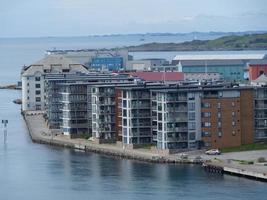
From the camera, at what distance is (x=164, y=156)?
1858 cm

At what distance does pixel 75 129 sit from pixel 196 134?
4.17 meters

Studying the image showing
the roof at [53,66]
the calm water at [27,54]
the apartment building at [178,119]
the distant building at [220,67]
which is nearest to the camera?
the apartment building at [178,119]

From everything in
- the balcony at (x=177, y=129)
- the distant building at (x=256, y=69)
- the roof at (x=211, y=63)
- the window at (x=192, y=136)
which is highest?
the roof at (x=211, y=63)

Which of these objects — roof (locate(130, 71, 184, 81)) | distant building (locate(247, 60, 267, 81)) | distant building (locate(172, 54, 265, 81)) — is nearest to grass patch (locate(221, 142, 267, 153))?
roof (locate(130, 71, 184, 81))

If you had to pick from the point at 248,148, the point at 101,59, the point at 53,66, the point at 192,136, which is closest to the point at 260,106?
the point at 248,148

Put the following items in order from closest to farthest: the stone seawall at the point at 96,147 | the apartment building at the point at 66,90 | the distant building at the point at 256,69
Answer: the stone seawall at the point at 96,147
the apartment building at the point at 66,90
the distant building at the point at 256,69

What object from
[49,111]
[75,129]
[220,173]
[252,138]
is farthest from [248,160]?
[49,111]

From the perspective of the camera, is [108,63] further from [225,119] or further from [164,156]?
[164,156]

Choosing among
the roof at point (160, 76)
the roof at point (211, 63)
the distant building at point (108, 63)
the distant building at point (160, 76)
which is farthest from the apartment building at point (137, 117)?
the distant building at point (108, 63)

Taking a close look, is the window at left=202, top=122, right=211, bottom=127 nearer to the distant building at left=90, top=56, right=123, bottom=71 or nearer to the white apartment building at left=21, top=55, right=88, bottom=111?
the white apartment building at left=21, top=55, right=88, bottom=111

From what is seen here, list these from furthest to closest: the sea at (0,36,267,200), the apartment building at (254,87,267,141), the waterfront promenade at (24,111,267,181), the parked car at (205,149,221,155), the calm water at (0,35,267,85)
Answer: the calm water at (0,35,267,85) → the apartment building at (254,87,267,141) → the parked car at (205,149,221,155) → the waterfront promenade at (24,111,267,181) → the sea at (0,36,267,200)

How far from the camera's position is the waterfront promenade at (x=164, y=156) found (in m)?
16.8

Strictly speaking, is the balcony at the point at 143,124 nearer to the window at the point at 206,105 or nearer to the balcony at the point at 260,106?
the window at the point at 206,105

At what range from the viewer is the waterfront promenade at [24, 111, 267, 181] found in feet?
55.1
